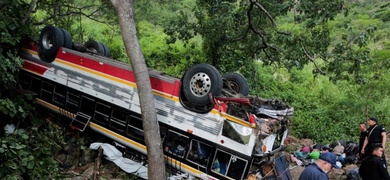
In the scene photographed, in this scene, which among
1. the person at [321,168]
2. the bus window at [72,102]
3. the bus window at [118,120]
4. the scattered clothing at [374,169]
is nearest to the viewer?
the person at [321,168]

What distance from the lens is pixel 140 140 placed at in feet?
24.4

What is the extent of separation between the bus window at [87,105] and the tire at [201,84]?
2.54m

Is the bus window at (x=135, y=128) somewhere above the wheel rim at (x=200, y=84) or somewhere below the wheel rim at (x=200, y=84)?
below

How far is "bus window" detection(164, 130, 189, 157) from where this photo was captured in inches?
272

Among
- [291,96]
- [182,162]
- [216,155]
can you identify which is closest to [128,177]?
[182,162]

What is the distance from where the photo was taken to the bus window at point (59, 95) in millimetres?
8484

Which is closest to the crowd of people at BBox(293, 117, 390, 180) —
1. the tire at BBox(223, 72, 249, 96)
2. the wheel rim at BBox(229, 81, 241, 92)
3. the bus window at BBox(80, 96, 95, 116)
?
the tire at BBox(223, 72, 249, 96)

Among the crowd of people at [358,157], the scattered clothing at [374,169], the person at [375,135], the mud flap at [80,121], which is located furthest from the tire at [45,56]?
the person at [375,135]

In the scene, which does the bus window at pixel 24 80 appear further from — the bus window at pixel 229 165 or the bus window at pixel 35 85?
the bus window at pixel 229 165

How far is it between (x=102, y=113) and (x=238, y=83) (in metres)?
3.20

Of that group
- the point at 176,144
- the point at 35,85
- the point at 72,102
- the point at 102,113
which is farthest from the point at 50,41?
the point at 176,144

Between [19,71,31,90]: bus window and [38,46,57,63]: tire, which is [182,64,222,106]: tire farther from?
[19,71,31,90]: bus window

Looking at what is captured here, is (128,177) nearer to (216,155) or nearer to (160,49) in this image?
(216,155)

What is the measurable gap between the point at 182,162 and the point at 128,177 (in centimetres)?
147
